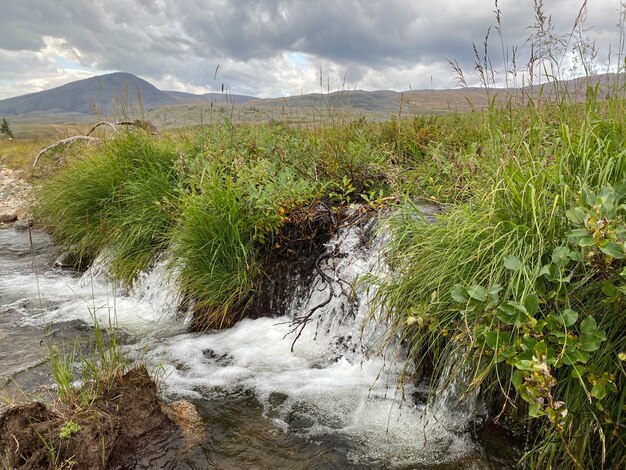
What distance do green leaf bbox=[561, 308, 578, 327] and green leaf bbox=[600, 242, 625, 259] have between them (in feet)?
1.09

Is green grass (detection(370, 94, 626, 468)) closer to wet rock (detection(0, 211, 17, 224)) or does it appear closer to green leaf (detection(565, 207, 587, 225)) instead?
green leaf (detection(565, 207, 587, 225))

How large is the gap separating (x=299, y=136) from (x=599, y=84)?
4872mm

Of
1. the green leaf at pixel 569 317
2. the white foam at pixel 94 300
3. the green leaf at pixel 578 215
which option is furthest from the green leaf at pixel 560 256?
the white foam at pixel 94 300

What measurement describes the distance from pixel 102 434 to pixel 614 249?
9.98ft

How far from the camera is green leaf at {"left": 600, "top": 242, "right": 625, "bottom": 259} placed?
2002 millimetres

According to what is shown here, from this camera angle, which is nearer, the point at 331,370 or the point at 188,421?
the point at 188,421

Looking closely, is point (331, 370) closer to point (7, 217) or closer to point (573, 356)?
point (573, 356)

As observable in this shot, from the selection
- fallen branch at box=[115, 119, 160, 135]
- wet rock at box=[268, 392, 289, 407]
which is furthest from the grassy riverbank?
wet rock at box=[268, 392, 289, 407]

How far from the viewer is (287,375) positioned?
415 cm

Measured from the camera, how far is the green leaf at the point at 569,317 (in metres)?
2.12

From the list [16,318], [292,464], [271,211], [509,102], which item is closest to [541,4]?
[509,102]

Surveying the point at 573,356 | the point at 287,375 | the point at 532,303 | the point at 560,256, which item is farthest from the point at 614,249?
the point at 287,375

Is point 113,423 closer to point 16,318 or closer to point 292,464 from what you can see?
point 292,464

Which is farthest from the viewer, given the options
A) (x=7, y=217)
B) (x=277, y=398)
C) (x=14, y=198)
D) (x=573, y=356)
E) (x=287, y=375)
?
(x=14, y=198)
